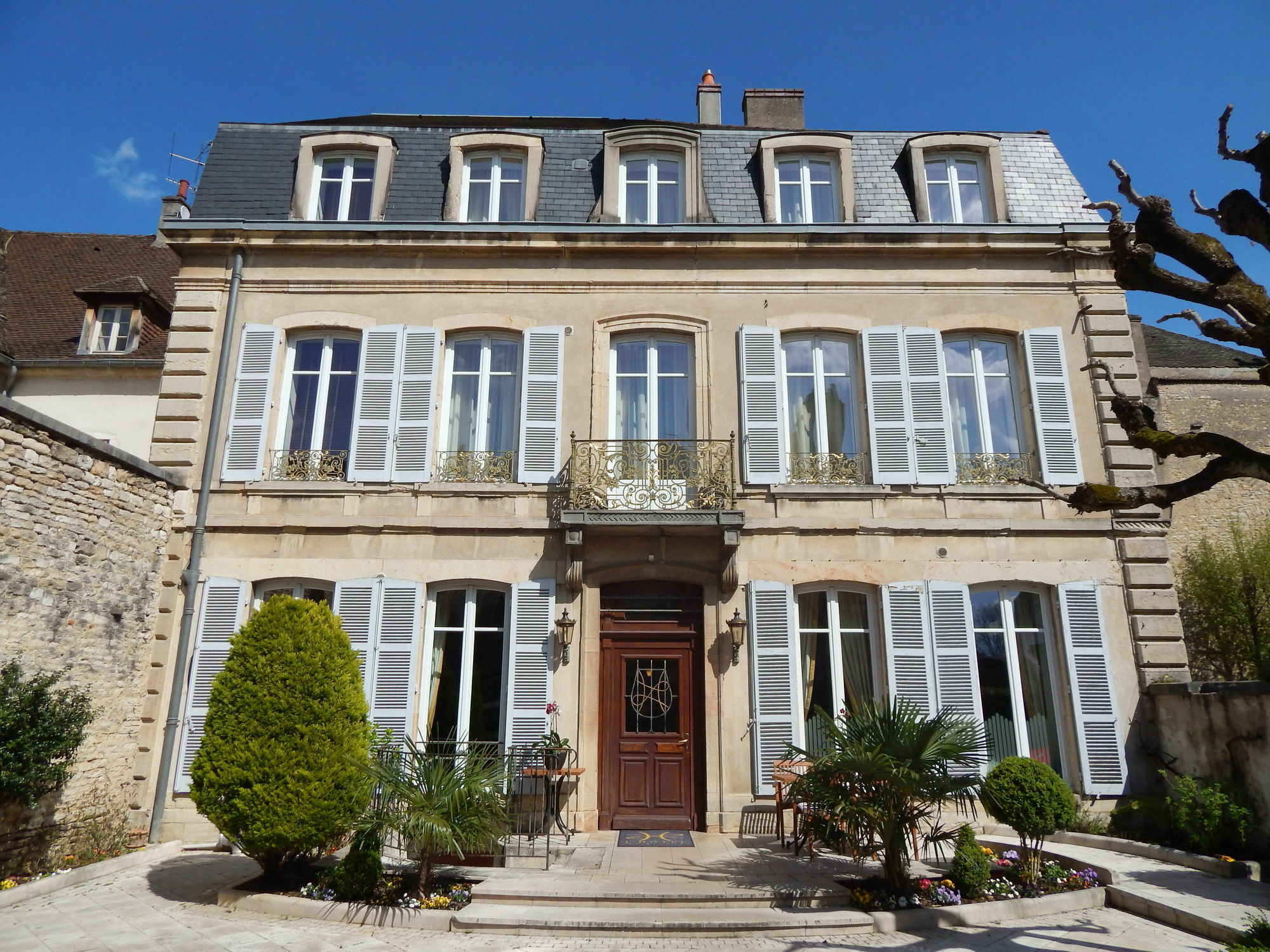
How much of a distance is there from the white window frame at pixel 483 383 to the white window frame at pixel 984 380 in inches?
207

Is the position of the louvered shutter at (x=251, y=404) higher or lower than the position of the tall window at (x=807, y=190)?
lower

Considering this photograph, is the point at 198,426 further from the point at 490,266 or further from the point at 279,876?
the point at 279,876

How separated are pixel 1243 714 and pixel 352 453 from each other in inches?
380

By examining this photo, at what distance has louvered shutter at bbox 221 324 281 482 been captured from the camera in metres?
9.73

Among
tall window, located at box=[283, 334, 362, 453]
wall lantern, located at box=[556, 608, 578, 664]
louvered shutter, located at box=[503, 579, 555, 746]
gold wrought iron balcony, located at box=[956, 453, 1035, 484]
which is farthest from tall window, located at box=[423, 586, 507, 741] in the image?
gold wrought iron balcony, located at box=[956, 453, 1035, 484]

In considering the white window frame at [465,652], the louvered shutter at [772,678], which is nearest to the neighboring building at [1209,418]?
the louvered shutter at [772,678]

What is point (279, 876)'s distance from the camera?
6840 mm

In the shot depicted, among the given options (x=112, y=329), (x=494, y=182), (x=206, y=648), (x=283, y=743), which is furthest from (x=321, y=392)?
(x=283, y=743)

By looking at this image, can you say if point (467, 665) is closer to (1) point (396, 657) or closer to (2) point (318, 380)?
(1) point (396, 657)

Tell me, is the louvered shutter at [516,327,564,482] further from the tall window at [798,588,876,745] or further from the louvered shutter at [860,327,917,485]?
the louvered shutter at [860,327,917,485]

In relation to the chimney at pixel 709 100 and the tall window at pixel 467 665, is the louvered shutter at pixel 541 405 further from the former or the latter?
the chimney at pixel 709 100

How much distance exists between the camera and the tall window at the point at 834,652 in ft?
30.3

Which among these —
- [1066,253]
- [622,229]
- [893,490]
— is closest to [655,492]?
[893,490]

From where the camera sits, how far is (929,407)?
393 inches
